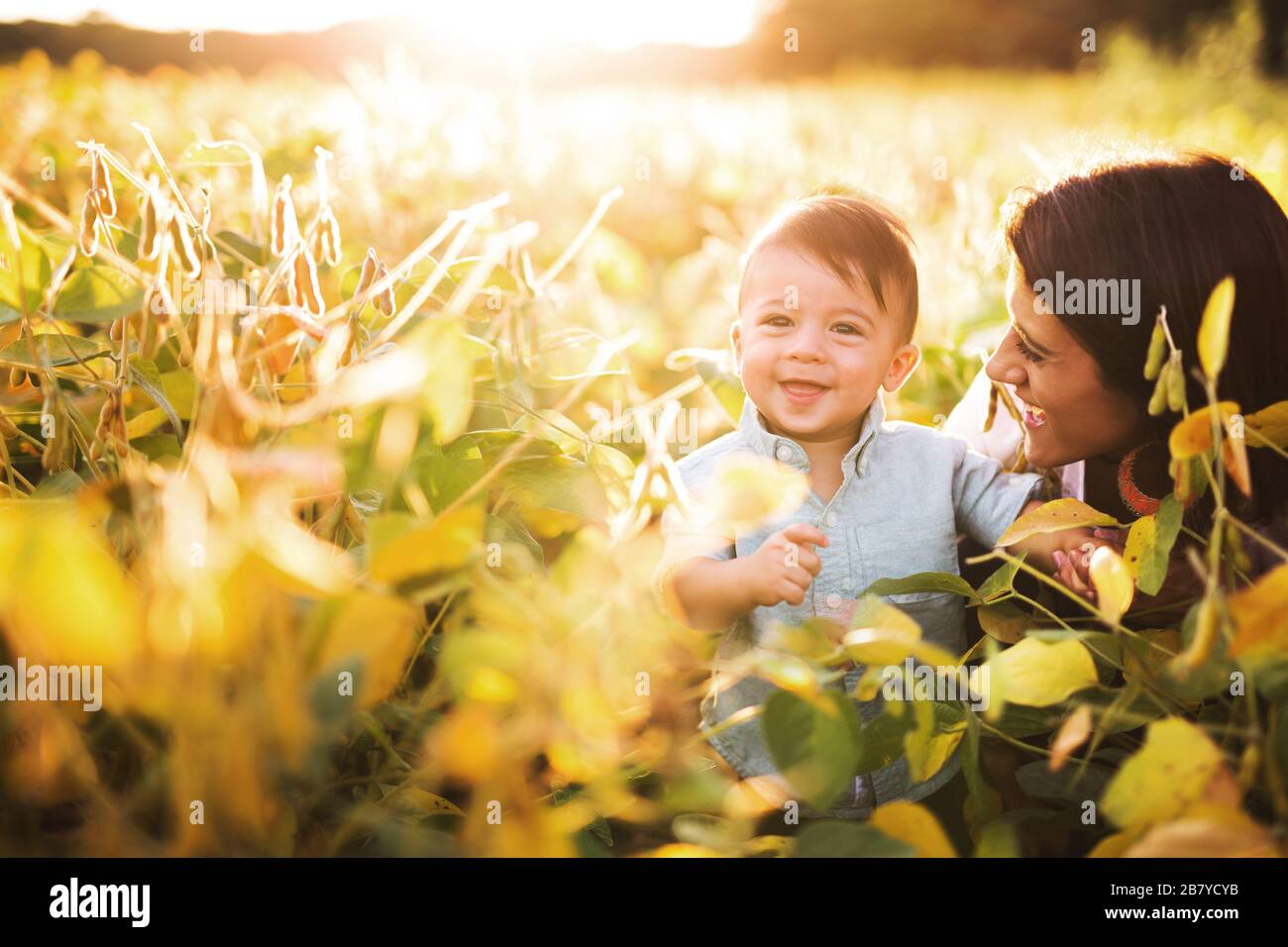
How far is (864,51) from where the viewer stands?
22.5 metres

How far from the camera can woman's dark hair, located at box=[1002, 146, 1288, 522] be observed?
105cm

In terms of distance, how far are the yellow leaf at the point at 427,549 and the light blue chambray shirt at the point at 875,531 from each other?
1.78ft

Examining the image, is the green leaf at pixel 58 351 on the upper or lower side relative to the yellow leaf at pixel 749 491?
upper

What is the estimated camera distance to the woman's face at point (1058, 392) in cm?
110

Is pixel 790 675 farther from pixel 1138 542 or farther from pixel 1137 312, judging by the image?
pixel 1137 312

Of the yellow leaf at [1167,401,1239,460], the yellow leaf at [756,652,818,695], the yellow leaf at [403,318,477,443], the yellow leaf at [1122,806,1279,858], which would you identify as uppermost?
the yellow leaf at [403,318,477,443]

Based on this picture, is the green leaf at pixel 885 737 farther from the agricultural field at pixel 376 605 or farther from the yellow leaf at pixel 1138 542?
the yellow leaf at pixel 1138 542

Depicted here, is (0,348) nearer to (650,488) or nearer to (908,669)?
(650,488)

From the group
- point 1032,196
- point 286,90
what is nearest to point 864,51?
point 286,90

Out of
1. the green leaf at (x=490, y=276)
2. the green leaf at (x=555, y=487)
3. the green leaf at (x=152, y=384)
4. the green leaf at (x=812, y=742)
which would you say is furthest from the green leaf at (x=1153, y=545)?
the green leaf at (x=152, y=384)

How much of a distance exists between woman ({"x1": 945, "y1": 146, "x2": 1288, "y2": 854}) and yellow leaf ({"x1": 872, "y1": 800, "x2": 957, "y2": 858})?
0.38 m

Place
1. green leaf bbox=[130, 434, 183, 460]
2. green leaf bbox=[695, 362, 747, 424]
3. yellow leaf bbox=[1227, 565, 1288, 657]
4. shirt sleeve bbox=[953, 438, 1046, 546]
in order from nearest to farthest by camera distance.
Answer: yellow leaf bbox=[1227, 565, 1288, 657] < green leaf bbox=[130, 434, 183, 460] < shirt sleeve bbox=[953, 438, 1046, 546] < green leaf bbox=[695, 362, 747, 424]

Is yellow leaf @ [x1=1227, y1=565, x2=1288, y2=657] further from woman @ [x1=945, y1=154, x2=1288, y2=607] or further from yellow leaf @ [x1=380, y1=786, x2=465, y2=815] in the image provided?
yellow leaf @ [x1=380, y1=786, x2=465, y2=815]

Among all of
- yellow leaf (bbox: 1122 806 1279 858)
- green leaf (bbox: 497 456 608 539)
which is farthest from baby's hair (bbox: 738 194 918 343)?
yellow leaf (bbox: 1122 806 1279 858)
